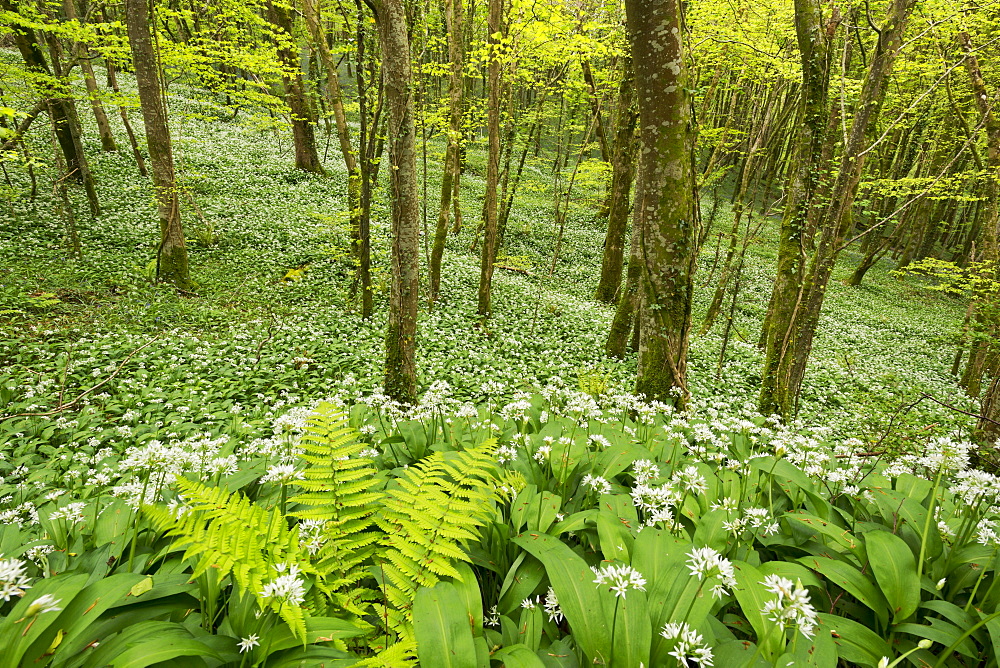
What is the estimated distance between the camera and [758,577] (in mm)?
1770

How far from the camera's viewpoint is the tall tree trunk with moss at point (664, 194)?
3922mm

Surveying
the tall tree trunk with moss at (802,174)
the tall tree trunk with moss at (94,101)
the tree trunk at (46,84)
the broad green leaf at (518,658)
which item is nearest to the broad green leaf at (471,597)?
the broad green leaf at (518,658)

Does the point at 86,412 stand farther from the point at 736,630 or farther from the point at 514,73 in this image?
the point at 514,73

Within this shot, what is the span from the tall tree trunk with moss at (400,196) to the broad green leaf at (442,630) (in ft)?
12.1

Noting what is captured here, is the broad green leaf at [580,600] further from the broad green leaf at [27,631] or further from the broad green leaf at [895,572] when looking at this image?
the broad green leaf at [27,631]

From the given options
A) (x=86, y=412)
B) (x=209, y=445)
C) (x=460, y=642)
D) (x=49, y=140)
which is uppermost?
(x=49, y=140)

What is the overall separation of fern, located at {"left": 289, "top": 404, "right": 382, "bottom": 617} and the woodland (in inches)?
1.0

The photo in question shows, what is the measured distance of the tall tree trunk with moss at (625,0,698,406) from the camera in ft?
12.9

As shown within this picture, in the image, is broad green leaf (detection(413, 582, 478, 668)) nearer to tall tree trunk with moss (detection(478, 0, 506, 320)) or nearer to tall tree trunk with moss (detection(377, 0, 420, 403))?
tall tree trunk with moss (detection(377, 0, 420, 403))

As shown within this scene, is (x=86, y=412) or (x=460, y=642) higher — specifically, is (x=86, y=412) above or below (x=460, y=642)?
below

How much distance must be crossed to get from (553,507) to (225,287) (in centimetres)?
1054

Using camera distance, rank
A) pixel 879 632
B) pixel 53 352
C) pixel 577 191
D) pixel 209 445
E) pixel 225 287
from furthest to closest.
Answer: pixel 577 191
pixel 225 287
pixel 53 352
pixel 209 445
pixel 879 632

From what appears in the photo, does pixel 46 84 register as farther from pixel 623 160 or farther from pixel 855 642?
pixel 855 642

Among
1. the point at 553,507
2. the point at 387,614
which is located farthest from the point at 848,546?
the point at 387,614
